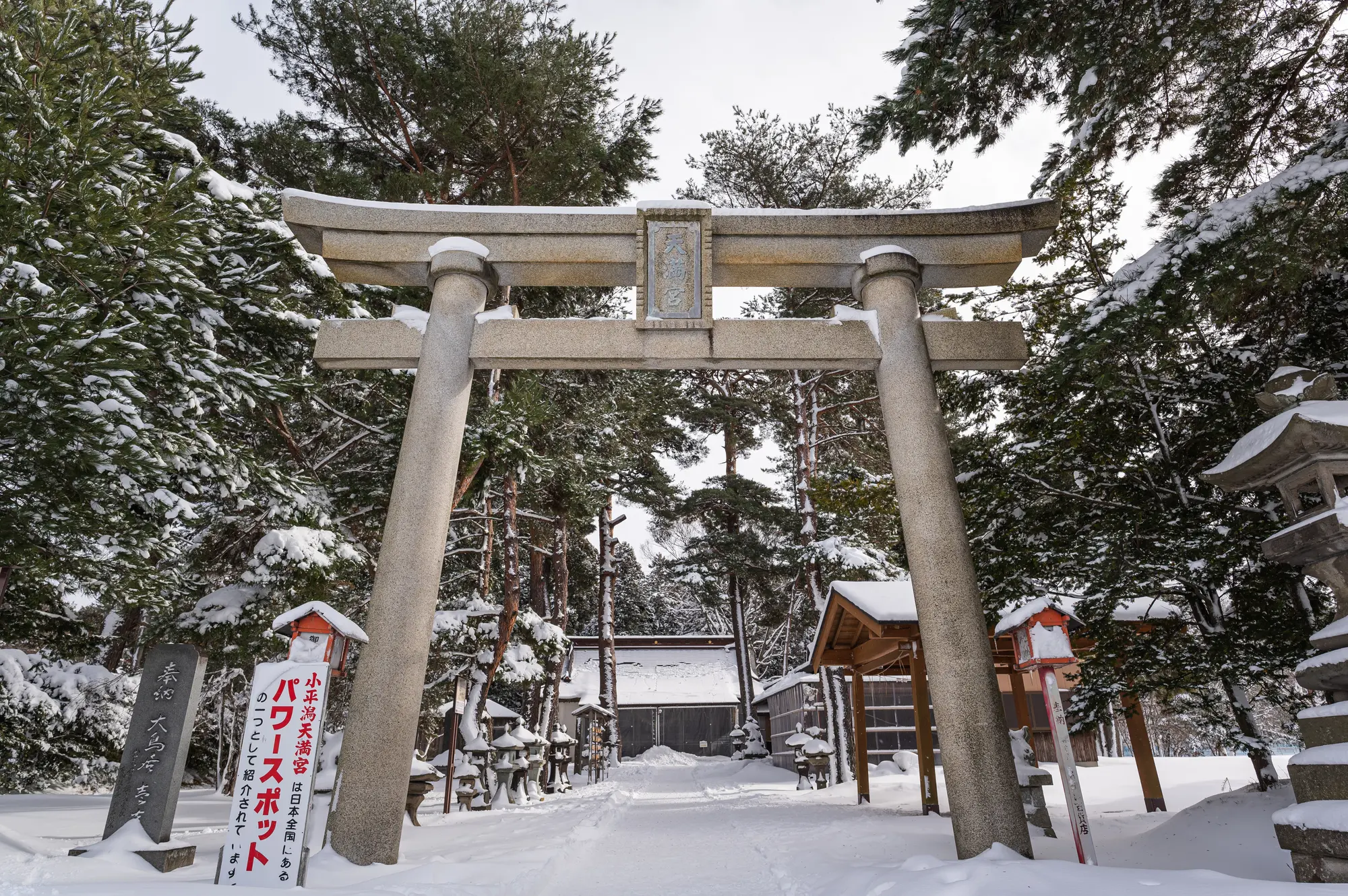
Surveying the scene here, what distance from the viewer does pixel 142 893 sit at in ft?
12.5

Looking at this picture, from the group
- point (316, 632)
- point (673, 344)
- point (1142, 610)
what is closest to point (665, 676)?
point (1142, 610)

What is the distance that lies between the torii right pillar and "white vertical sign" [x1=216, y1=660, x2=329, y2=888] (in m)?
4.39

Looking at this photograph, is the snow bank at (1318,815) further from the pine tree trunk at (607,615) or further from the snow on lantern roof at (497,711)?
the pine tree trunk at (607,615)

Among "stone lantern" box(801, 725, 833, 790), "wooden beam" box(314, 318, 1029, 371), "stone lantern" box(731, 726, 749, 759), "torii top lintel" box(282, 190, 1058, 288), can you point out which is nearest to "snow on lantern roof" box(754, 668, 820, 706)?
"stone lantern" box(731, 726, 749, 759)

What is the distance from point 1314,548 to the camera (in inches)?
173

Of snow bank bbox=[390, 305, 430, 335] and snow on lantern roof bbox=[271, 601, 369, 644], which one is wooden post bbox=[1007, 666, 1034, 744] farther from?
snow bank bbox=[390, 305, 430, 335]

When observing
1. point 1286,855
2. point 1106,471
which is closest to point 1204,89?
point 1106,471

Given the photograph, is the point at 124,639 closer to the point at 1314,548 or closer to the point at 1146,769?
the point at 1146,769

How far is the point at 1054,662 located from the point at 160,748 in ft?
24.3

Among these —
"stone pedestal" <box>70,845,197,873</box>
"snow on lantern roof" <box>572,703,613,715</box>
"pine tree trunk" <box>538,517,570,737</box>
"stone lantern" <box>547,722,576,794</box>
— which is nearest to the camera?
"stone pedestal" <box>70,845,197,873</box>

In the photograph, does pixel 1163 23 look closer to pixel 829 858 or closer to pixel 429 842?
pixel 829 858

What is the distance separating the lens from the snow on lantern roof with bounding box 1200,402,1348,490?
14.4ft

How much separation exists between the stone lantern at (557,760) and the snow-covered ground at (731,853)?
17.2ft

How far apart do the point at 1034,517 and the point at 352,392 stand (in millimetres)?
9917
